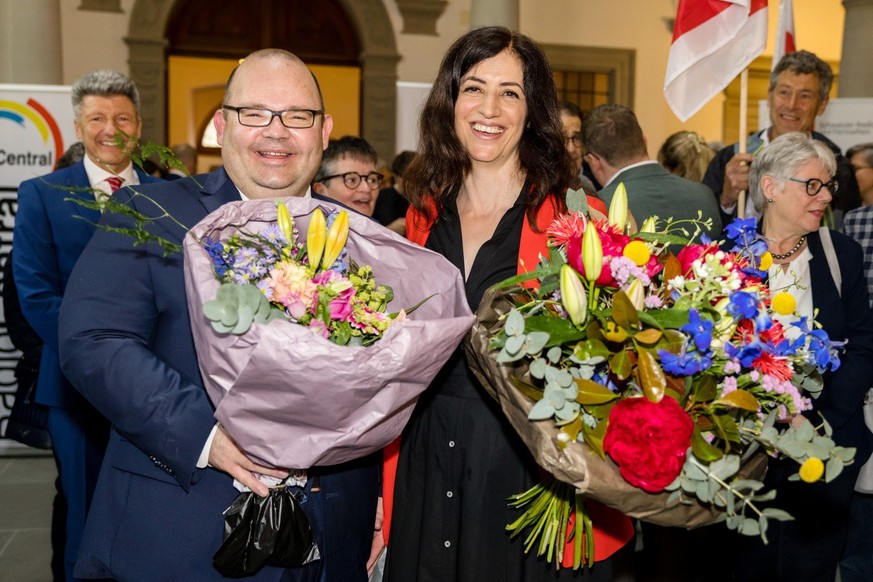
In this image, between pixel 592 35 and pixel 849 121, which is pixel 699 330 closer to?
pixel 849 121

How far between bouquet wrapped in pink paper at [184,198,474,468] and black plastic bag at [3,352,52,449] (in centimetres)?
232

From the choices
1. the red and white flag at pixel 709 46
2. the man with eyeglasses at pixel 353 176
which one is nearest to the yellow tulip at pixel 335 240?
the man with eyeglasses at pixel 353 176

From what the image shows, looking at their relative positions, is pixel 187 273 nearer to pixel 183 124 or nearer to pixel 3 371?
pixel 3 371

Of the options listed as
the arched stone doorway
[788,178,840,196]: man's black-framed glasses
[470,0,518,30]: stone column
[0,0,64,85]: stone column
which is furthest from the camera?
the arched stone doorway

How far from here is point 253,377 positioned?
1.42 m

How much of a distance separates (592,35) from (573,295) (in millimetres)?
10941

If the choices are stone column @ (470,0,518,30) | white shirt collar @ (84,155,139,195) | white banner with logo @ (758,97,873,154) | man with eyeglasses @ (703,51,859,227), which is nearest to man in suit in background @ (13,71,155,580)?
white shirt collar @ (84,155,139,195)

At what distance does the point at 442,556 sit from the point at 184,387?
80 centimetres

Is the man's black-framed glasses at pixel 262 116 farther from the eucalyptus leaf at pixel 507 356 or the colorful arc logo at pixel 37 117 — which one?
the colorful arc logo at pixel 37 117

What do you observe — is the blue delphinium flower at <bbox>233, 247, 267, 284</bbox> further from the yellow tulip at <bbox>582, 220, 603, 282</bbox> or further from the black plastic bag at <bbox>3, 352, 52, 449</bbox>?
the black plastic bag at <bbox>3, 352, 52, 449</bbox>

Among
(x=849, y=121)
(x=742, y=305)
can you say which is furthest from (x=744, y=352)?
(x=849, y=121)

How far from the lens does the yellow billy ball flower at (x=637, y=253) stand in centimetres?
157

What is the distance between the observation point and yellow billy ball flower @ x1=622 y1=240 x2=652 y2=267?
1.57 m

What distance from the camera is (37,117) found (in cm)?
545
